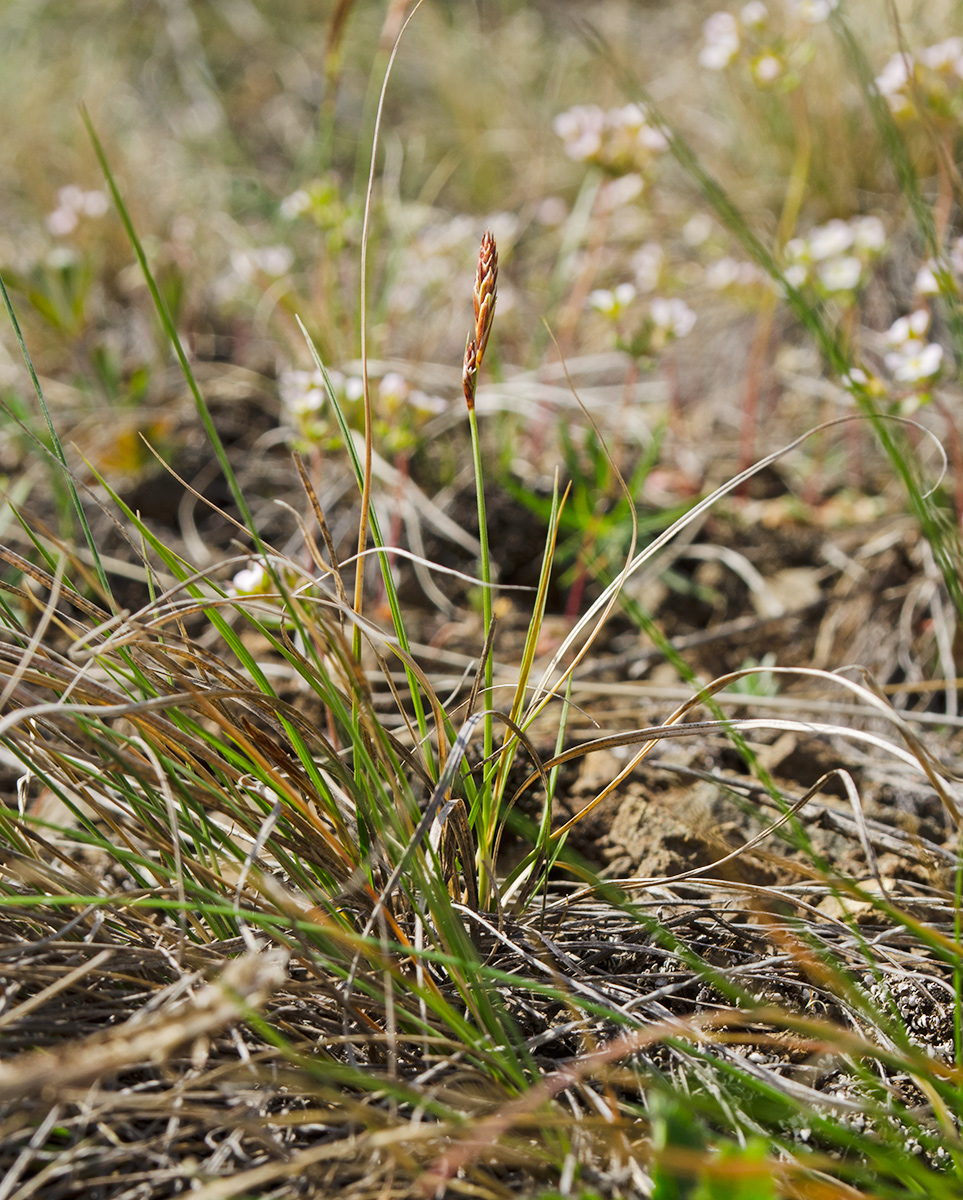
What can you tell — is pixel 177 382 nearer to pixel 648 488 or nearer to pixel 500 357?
pixel 500 357

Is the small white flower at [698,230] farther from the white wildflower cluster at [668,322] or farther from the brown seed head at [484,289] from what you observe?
the brown seed head at [484,289]

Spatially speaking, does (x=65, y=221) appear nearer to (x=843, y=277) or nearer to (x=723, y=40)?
(x=723, y=40)

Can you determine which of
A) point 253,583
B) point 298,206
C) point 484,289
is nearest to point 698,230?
point 298,206

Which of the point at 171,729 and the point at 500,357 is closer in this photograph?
the point at 171,729

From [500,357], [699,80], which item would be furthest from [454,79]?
[500,357]

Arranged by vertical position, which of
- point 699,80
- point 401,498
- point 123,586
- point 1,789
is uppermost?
point 699,80

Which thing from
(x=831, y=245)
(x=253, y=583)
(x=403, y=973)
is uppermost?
(x=831, y=245)

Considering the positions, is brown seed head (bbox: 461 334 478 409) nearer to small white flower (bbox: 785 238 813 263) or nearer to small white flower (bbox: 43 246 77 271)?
small white flower (bbox: 785 238 813 263)
